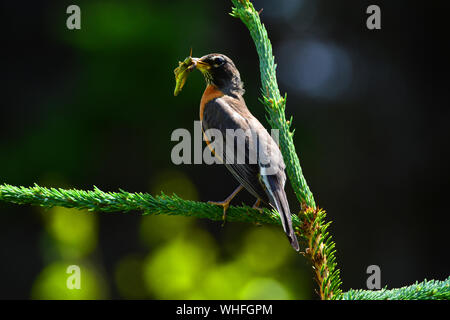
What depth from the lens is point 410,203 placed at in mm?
6125

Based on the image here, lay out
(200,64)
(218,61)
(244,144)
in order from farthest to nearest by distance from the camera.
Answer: (218,61)
(200,64)
(244,144)

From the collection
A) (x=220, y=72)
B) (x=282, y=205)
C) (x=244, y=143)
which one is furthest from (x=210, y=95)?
(x=282, y=205)

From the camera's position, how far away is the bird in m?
2.61

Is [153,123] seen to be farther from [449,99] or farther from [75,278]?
[449,99]

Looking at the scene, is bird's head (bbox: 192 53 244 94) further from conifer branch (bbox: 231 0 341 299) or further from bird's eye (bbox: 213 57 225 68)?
conifer branch (bbox: 231 0 341 299)

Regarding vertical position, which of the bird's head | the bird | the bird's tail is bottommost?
the bird's tail

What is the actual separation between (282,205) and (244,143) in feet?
2.10

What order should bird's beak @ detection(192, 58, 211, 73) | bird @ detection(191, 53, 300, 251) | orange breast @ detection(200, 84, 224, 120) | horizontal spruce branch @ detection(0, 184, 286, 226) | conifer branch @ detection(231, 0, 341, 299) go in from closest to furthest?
conifer branch @ detection(231, 0, 341, 299) < horizontal spruce branch @ detection(0, 184, 286, 226) < bird @ detection(191, 53, 300, 251) < bird's beak @ detection(192, 58, 211, 73) < orange breast @ detection(200, 84, 224, 120)

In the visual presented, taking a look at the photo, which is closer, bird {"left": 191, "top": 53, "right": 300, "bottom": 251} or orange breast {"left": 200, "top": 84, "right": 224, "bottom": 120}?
bird {"left": 191, "top": 53, "right": 300, "bottom": 251}

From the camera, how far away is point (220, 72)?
11.9 ft

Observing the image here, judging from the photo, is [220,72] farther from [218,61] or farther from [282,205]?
[282,205]

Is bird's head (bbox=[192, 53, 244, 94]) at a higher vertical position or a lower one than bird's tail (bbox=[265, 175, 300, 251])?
higher

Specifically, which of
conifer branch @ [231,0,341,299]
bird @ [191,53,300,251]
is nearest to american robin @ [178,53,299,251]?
bird @ [191,53,300,251]

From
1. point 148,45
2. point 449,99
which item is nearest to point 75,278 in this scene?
point 148,45
